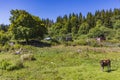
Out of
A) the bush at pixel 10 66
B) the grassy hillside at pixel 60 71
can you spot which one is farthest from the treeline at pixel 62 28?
the bush at pixel 10 66

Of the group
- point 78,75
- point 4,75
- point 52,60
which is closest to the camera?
point 78,75

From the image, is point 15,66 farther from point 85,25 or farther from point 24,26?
point 85,25

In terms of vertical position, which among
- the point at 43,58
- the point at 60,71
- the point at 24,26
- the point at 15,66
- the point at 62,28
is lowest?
the point at 60,71

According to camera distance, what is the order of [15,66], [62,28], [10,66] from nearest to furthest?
1. [10,66]
2. [15,66]
3. [62,28]

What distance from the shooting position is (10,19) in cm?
5222

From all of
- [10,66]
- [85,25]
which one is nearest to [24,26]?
[10,66]

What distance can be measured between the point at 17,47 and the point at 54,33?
49386mm

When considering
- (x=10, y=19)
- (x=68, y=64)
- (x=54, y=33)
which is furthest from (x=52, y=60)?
(x=54, y=33)

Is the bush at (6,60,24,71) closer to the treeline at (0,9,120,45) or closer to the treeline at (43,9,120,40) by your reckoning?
the treeline at (0,9,120,45)

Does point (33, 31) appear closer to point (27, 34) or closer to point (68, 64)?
point (27, 34)

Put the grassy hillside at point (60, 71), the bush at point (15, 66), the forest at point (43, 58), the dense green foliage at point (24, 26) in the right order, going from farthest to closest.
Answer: the dense green foliage at point (24, 26) < the bush at point (15, 66) < the forest at point (43, 58) < the grassy hillside at point (60, 71)

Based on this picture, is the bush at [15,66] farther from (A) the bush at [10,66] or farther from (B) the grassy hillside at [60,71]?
(B) the grassy hillside at [60,71]

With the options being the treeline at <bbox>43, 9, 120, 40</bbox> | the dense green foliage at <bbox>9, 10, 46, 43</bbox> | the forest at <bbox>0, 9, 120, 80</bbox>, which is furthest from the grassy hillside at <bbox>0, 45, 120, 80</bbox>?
the treeline at <bbox>43, 9, 120, 40</bbox>

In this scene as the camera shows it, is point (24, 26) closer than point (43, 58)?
No
